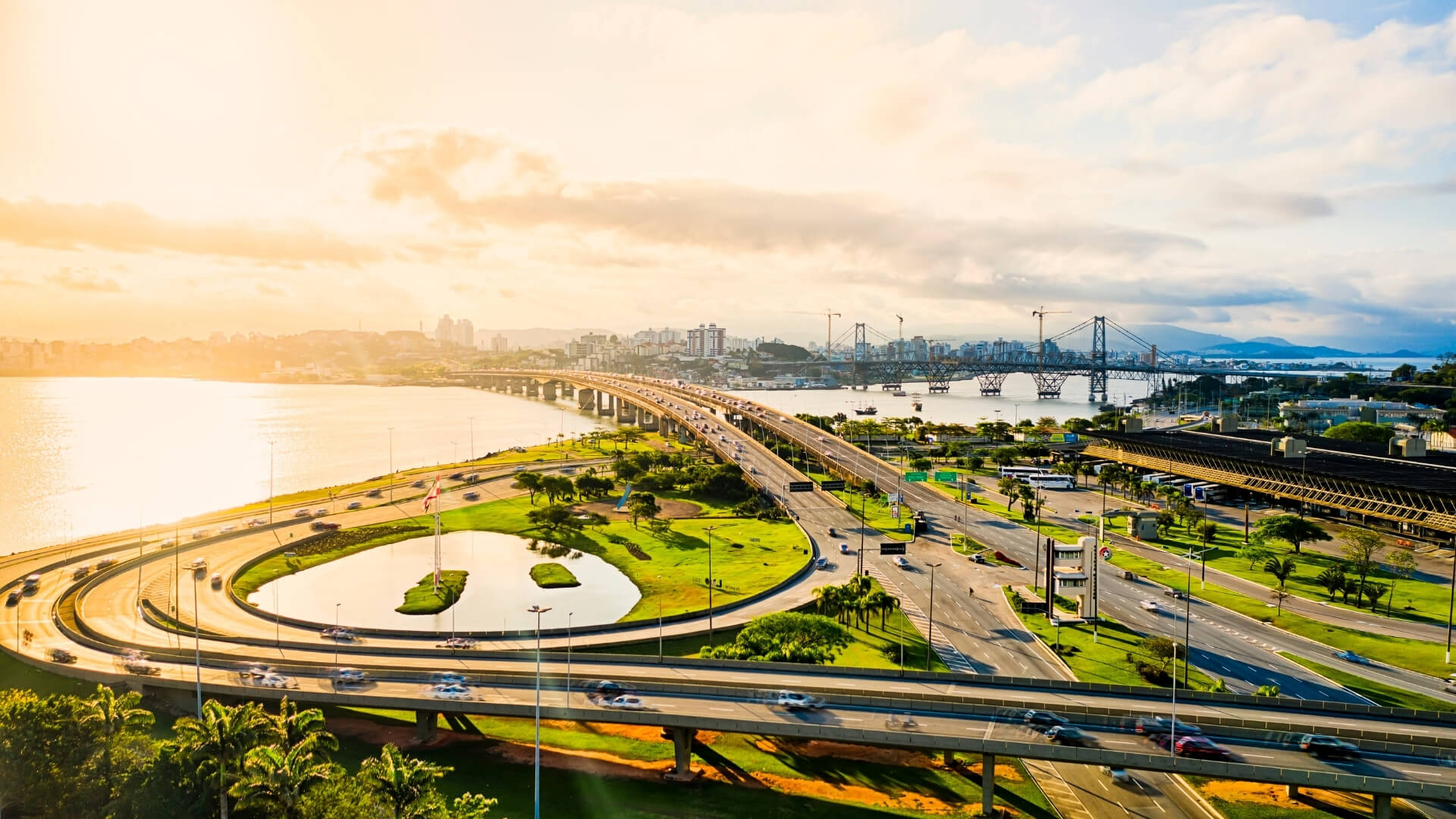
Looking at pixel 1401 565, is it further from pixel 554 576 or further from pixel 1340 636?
pixel 554 576

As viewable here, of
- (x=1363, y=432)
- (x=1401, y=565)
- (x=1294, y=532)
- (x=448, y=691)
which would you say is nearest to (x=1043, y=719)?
(x=448, y=691)

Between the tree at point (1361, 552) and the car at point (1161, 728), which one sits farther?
the tree at point (1361, 552)

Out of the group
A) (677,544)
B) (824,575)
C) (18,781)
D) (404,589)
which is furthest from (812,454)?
(18,781)

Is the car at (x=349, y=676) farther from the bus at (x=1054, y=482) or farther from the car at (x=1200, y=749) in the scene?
the bus at (x=1054, y=482)

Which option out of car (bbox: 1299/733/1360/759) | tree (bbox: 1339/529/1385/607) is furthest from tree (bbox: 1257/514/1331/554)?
car (bbox: 1299/733/1360/759)

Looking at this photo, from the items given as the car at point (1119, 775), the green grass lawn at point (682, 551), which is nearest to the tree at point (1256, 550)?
the green grass lawn at point (682, 551)

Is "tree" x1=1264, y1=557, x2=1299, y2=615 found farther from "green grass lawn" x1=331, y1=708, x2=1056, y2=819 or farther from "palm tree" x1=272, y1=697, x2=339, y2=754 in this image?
"palm tree" x1=272, y1=697, x2=339, y2=754
